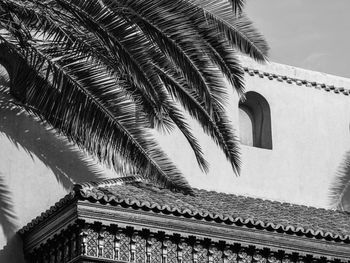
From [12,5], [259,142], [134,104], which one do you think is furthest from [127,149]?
[259,142]

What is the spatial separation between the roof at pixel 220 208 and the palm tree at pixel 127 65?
1.59 feet

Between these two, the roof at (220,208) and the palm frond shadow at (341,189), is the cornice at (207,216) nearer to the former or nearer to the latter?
the roof at (220,208)

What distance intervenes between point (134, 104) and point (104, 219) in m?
1.80

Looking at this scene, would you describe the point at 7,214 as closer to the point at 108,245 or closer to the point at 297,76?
the point at 108,245

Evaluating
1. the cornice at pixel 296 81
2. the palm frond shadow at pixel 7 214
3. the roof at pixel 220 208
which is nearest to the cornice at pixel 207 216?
the roof at pixel 220 208

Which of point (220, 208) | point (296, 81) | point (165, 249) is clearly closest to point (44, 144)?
point (220, 208)

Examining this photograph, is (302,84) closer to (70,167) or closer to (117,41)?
(70,167)

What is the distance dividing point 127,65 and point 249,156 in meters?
6.75

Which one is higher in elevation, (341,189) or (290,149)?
(290,149)

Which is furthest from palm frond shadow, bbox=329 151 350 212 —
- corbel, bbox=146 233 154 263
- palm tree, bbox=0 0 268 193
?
corbel, bbox=146 233 154 263

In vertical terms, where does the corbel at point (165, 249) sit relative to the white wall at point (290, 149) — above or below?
below

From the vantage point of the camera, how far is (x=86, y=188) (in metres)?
17.6

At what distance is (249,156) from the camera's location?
22.4 metres

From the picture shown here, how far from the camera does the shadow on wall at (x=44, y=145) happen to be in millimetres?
19484
